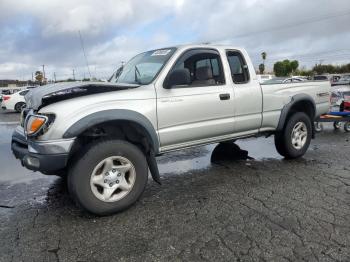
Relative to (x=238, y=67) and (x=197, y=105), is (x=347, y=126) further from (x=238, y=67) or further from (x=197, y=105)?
(x=197, y=105)

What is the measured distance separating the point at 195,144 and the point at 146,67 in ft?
4.13

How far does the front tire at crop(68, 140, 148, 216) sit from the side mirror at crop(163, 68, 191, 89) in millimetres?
914

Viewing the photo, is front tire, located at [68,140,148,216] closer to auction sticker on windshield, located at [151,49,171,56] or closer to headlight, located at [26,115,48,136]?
headlight, located at [26,115,48,136]

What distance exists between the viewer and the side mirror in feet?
14.1

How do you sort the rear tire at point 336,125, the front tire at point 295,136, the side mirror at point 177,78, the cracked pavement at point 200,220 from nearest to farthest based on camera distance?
the cracked pavement at point 200,220 < the side mirror at point 177,78 < the front tire at point 295,136 < the rear tire at point 336,125

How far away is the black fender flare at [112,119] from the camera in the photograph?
3.56 meters

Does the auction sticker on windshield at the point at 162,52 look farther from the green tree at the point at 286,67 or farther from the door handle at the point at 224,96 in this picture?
the green tree at the point at 286,67

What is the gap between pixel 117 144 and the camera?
3836mm

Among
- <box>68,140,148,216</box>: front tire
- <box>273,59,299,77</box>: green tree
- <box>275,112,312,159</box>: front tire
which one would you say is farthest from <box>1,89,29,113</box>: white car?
<box>273,59,299,77</box>: green tree

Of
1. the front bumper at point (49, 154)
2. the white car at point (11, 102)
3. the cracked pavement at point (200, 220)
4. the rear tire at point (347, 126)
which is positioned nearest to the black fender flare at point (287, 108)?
the cracked pavement at point (200, 220)

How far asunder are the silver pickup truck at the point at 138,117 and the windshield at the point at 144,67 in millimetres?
19

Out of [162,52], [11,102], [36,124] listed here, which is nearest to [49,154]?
[36,124]

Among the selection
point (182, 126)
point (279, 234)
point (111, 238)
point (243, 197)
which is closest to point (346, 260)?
point (279, 234)

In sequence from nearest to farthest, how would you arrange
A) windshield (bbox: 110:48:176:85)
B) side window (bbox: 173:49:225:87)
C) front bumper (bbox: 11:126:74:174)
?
front bumper (bbox: 11:126:74:174) < windshield (bbox: 110:48:176:85) < side window (bbox: 173:49:225:87)
